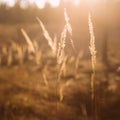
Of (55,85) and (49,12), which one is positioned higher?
(49,12)

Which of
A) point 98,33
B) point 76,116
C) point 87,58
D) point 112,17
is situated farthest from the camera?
point 112,17

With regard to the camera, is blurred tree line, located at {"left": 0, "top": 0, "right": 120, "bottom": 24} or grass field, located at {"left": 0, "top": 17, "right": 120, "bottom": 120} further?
blurred tree line, located at {"left": 0, "top": 0, "right": 120, "bottom": 24}

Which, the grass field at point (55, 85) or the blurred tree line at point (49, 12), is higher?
the blurred tree line at point (49, 12)

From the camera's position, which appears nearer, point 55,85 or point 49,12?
point 55,85

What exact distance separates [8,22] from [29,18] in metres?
0.48

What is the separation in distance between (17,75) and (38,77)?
0.86 feet

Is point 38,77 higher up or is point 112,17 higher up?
point 112,17

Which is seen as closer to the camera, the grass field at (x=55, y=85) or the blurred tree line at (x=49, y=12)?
the grass field at (x=55, y=85)

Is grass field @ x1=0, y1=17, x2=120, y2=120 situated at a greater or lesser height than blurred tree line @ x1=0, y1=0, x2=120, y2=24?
lesser

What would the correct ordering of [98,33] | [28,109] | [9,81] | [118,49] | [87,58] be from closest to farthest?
[28,109] < [9,81] < [87,58] < [118,49] < [98,33]

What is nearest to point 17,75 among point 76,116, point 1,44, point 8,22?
point 76,116

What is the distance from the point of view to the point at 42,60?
6.20 metres

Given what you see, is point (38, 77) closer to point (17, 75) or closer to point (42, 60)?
point (17, 75)

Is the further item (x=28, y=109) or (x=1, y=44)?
(x=1, y=44)
